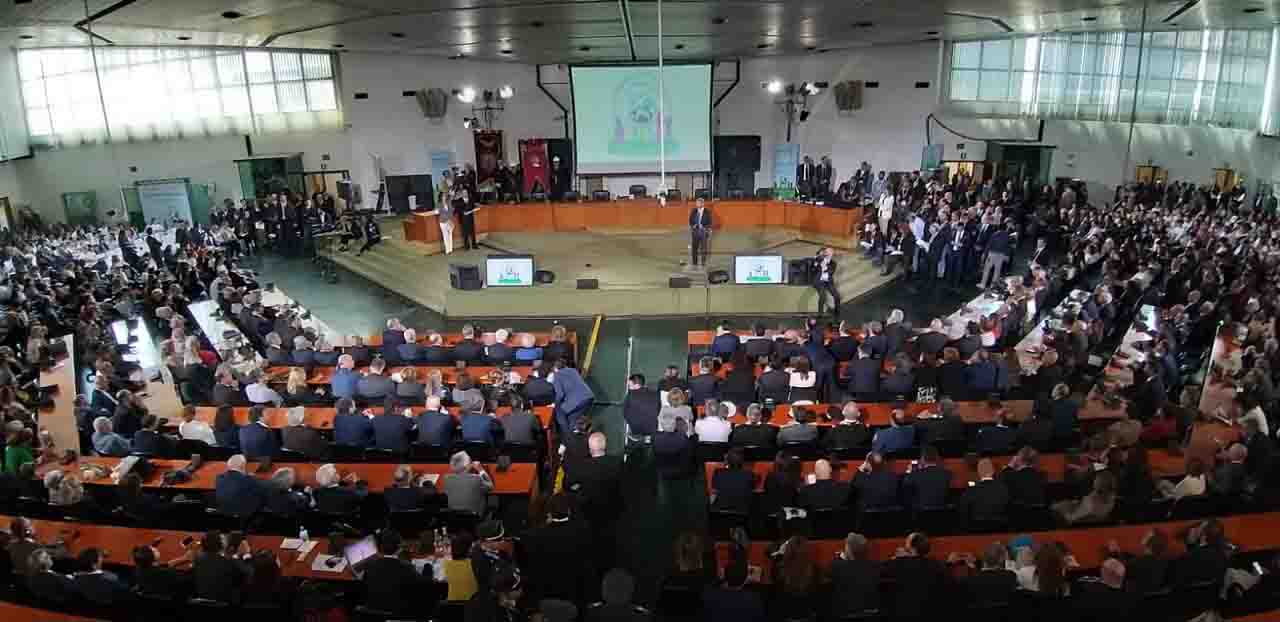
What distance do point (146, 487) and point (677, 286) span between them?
8513mm

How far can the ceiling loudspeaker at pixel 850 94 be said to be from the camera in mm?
22234

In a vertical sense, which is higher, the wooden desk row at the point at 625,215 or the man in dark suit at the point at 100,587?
the wooden desk row at the point at 625,215

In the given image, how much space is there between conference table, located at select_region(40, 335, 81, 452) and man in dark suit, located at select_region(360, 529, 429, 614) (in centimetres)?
502

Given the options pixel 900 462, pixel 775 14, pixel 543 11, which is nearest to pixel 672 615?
pixel 900 462

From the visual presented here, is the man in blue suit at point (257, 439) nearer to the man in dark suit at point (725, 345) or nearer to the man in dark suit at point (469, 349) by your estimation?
the man in dark suit at point (469, 349)

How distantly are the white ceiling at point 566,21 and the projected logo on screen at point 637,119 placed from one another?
2.46 feet

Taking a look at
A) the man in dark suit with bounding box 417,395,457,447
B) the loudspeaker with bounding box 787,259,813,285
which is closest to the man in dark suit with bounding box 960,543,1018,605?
the man in dark suit with bounding box 417,395,457,447

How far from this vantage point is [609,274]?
605 inches

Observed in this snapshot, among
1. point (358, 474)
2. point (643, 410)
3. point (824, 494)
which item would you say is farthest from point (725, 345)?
point (358, 474)

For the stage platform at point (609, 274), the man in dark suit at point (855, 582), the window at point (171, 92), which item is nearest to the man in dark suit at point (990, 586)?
the man in dark suit at point (855, 582)

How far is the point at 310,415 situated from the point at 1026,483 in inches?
257

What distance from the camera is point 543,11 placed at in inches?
397

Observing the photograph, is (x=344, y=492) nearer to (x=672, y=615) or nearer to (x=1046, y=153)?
(x=672, y=615)

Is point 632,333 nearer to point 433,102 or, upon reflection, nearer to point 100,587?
point 100,587
